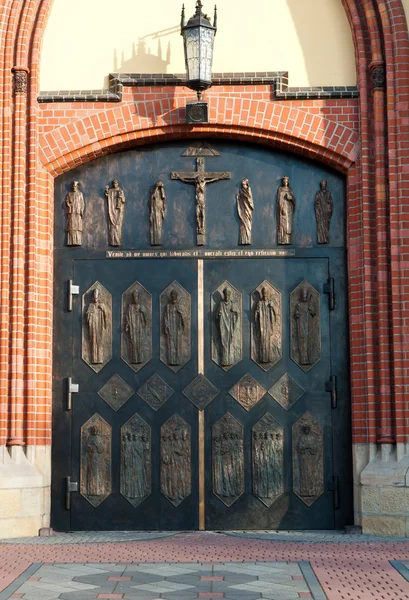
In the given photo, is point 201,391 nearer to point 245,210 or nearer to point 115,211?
point 245,210

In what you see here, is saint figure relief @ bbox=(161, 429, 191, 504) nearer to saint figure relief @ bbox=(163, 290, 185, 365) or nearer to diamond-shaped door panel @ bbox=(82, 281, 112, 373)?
saint figure relief @ bbox=(163, 290, 185, 365)

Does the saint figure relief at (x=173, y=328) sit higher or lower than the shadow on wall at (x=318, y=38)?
lower

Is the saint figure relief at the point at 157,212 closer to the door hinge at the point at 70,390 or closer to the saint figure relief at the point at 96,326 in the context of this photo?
the saint figure relief at the point at 96,326

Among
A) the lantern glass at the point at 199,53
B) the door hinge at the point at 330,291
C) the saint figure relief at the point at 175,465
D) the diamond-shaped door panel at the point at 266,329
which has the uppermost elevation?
the lantern glass at the point at 199,53

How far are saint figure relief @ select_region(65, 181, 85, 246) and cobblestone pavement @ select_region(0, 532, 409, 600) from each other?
3173 mm

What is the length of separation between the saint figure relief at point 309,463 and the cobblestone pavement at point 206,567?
58 centimetres

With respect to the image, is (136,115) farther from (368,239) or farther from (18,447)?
(18,447)

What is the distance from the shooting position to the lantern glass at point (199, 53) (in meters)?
10.6

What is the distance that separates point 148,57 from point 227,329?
3.14 m

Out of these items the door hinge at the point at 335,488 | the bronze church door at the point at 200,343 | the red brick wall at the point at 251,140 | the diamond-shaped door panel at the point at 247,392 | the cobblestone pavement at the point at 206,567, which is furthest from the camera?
the diamond-shaped door panel at the point at 247,392

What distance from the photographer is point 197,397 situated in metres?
10.8

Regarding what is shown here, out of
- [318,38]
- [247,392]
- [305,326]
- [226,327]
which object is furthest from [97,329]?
[318,38]

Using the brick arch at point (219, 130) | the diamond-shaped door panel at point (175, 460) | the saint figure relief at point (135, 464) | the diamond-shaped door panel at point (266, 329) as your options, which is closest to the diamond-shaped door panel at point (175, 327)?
the diamond-shaped door panel at point (175, 460)

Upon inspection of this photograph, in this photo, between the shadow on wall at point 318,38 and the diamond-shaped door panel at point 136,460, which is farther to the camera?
the shadow on wall at point 318,38
